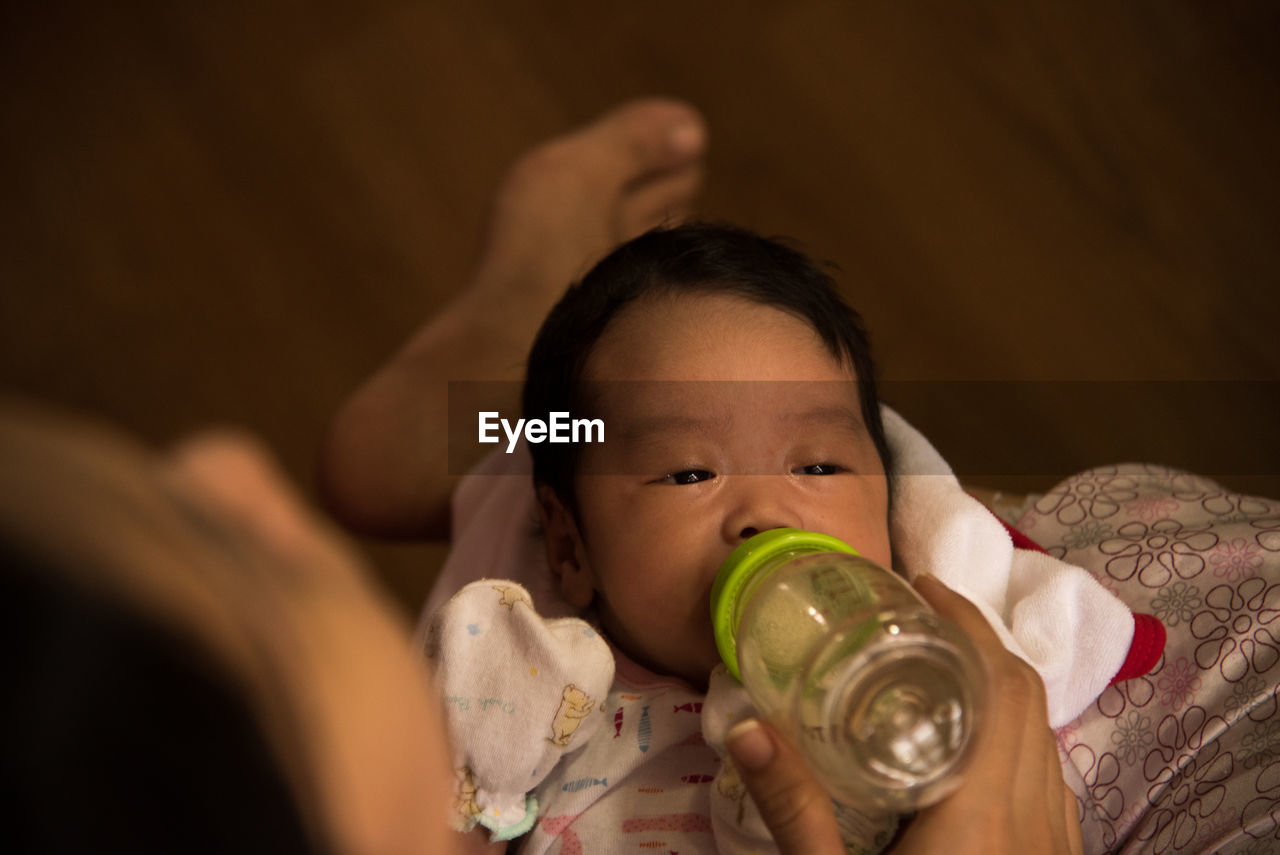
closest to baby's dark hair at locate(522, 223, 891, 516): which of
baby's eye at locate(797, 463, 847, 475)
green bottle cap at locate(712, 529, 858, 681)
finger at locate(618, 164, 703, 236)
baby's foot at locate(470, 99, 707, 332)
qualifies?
baby's eye at locate(797, 463, 847, 475)

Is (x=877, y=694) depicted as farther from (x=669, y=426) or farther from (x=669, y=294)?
(x=669, y=294)

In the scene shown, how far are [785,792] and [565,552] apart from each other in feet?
1.56

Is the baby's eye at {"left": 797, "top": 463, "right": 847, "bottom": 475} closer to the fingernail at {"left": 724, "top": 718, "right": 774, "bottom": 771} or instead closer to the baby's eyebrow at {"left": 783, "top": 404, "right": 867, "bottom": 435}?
the baby's eyebrow at {"left": 783, "top": 404, "right": 867, "bottom": 435}

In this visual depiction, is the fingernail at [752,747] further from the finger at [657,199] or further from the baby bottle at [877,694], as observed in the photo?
the finger at [657,199]

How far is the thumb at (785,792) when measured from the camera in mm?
562

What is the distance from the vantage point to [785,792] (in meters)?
0.57

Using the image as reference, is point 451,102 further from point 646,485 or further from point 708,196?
point 646,485

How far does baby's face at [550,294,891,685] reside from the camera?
2.68 ft

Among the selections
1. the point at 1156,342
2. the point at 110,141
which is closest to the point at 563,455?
the point at 1156,342

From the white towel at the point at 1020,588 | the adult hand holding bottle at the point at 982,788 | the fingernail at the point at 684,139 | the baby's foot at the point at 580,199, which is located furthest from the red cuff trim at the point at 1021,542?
the fingernail at the point at 684,139

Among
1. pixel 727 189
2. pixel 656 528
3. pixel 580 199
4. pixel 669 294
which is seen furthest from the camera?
pixel 727 189

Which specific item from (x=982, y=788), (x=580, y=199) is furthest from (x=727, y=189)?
(x=982, y=788)

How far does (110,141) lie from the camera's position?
190cm

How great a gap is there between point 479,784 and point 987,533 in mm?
523
